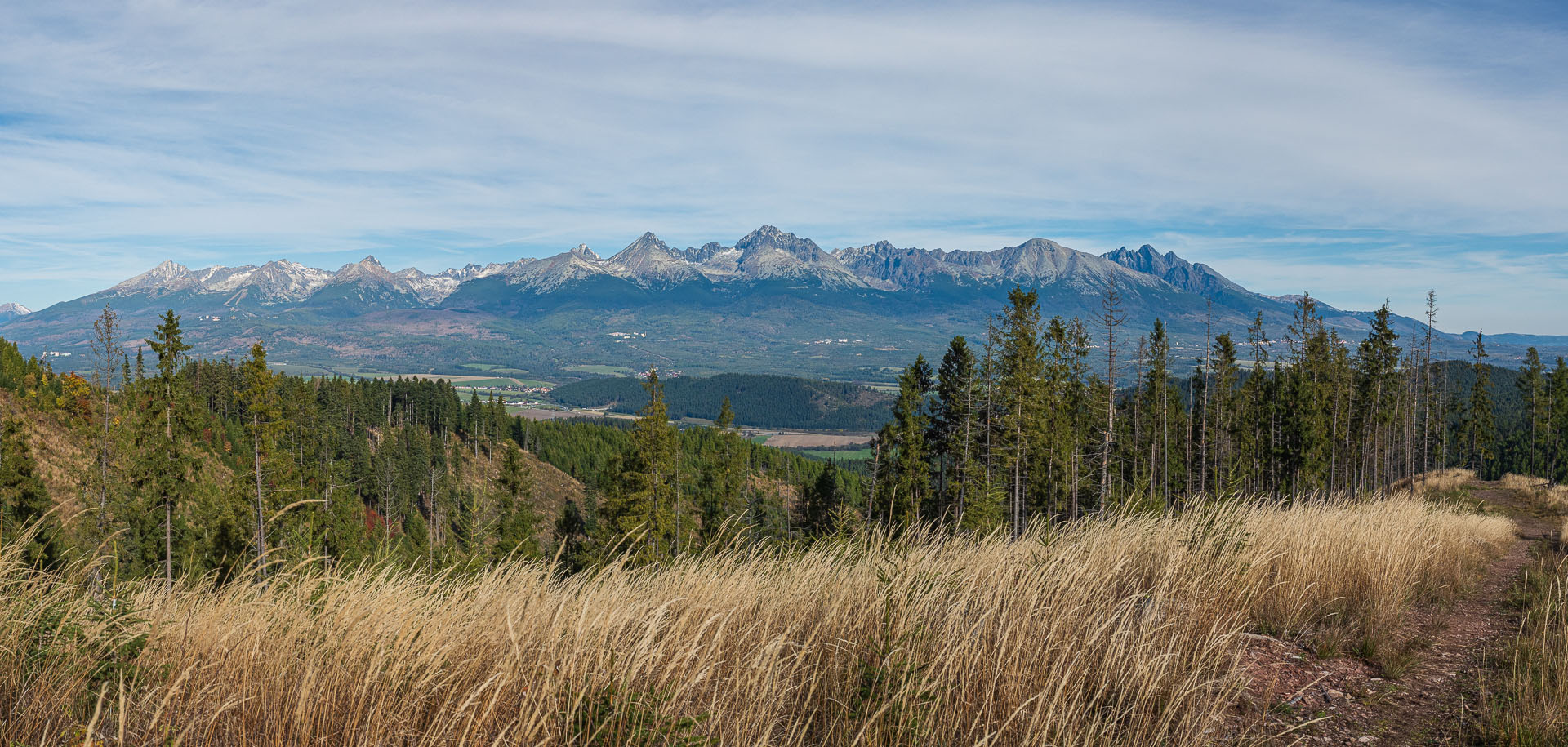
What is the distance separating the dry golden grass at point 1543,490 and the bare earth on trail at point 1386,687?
33.6 metres

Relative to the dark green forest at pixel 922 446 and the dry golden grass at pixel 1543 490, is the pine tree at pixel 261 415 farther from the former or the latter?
the dry golden grass at pixel 1543 490

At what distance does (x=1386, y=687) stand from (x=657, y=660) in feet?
14.8

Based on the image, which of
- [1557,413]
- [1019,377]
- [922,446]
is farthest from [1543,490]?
[1557,413]

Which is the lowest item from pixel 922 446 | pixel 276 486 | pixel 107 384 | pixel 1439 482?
pixel 1439 482

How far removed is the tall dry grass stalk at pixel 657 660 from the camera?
2570mm

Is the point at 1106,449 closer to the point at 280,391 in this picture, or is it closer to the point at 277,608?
the point at 277,608

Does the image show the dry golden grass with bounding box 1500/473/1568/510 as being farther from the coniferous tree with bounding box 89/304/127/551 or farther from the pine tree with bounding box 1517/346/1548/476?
the coniferous tree with bounding box 89/304/127/551

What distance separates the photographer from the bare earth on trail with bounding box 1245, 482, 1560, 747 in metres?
3.68

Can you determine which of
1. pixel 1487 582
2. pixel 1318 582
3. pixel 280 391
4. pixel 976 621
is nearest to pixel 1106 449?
pixel 1487 582

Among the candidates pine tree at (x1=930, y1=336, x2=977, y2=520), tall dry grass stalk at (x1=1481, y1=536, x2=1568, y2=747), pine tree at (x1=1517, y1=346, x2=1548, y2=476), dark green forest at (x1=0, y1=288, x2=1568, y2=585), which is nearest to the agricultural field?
tall dry grass stalk at (x1=1481, y1=536, x2=1568, y2=747)

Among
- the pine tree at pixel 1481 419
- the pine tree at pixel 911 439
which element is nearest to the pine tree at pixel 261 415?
the pine tree at pixel 911 439

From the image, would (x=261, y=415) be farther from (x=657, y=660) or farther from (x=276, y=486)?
(x=657, y=660)

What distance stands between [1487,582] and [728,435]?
4234 centimetres

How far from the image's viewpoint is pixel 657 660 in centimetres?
284
